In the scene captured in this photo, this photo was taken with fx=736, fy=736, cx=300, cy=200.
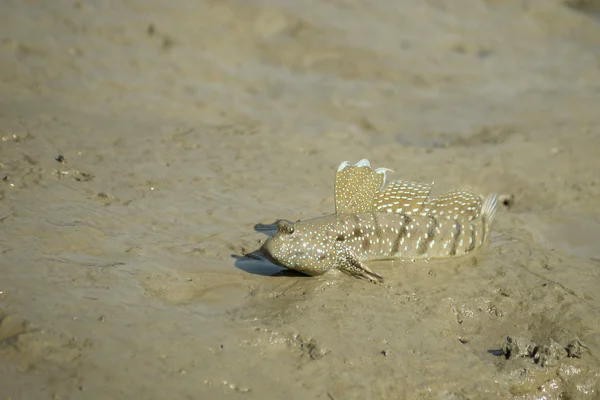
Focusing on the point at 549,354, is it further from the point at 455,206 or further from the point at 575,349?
the point at 455,206

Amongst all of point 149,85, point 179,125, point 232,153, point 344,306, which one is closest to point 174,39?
point 149,85

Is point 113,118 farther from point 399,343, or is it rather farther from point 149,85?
point 399,343

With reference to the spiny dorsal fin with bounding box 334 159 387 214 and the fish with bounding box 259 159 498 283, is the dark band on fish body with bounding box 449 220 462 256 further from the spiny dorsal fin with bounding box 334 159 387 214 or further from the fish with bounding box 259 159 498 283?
the spiny dorsal fin with bounding box 334 159 387 214

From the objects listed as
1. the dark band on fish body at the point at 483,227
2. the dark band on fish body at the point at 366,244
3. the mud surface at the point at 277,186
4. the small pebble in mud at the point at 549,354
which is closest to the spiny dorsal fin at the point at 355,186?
the dark band on fish body at the point at 366,244

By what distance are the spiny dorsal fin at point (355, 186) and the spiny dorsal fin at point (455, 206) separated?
46 centimetres

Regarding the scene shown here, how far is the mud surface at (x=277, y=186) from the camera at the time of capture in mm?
3729

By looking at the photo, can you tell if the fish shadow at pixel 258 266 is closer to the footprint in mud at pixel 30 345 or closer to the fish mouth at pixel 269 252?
the fish mouth at pixel 269 252

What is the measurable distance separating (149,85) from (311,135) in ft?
5.64

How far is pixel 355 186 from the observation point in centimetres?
477

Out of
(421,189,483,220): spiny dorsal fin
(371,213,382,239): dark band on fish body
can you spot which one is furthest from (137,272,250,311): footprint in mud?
(421,189,483,220): spiny dorsal fin

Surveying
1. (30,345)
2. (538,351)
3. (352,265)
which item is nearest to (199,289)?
(352,265)

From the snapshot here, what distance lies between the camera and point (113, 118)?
21.8 feet

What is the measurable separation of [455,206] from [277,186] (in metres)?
1.52

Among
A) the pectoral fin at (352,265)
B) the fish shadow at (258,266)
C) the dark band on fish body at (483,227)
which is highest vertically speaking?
the dark band on fish body at (483,227)
